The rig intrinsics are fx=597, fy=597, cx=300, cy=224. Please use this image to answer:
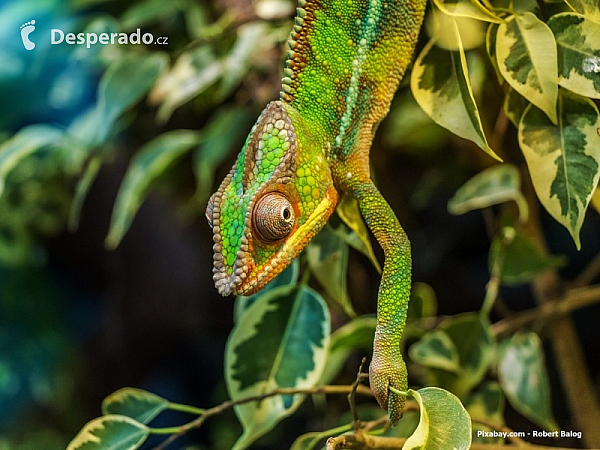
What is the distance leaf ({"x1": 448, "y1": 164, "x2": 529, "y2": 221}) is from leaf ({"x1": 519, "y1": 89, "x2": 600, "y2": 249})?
13.8 inches

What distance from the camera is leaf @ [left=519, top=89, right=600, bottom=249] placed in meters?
0.58

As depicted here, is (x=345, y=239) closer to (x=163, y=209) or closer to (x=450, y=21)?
(x=450, y=21)

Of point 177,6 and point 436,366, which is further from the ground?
point 177,6

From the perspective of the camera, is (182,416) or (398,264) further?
(182,416)

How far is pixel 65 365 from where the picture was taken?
1.63 m

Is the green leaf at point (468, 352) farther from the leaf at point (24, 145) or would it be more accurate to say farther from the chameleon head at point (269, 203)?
the leaf at point (24, 145)

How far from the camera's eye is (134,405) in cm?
76

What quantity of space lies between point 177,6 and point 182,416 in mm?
790

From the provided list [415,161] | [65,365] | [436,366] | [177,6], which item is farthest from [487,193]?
[65,365]

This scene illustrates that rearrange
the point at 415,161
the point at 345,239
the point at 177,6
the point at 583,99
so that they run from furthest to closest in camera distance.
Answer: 1. the point at 415,161
2. the point at 177,6
3. the point at 345,239
4. the point at 583,99

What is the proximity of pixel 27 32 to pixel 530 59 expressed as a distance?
86 centimetres

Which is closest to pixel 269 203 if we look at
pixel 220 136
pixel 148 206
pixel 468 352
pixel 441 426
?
pixel 441 426

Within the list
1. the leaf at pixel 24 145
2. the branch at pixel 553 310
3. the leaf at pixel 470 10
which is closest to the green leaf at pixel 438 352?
the branch at pixel 553 310

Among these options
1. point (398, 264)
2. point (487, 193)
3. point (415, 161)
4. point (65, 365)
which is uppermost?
point (398, 264)
